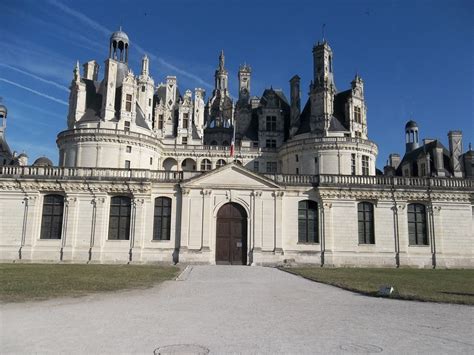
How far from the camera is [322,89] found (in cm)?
5266

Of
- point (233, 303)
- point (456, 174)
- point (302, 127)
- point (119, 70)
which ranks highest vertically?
point (119, 70)

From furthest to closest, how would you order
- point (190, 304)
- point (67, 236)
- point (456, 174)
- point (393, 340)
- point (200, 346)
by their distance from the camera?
point (456, 174)
point (67, 236)
point (190, 304)
point (393, 340)
point (200, 346)

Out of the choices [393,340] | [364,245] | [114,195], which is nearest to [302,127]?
[364,245]

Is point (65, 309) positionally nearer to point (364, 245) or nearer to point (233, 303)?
point (233, 303)

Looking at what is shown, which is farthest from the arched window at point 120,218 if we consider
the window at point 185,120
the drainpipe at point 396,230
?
the window at point 185,120

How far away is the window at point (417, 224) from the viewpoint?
3450 cm

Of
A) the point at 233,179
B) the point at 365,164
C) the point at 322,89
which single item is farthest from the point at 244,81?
the point at 233,179

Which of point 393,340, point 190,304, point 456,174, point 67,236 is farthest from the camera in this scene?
point 456,174

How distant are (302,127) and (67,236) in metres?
32.4

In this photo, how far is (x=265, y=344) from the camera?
7.70 meters

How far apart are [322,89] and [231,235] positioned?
27.1 meters

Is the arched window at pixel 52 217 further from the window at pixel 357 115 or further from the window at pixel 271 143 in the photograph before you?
the window at pixel 357 115

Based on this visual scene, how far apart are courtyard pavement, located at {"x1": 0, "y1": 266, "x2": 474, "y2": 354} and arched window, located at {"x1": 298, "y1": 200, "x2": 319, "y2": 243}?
19.8 m

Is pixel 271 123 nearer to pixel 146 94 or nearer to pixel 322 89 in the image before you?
pixel 322 89
